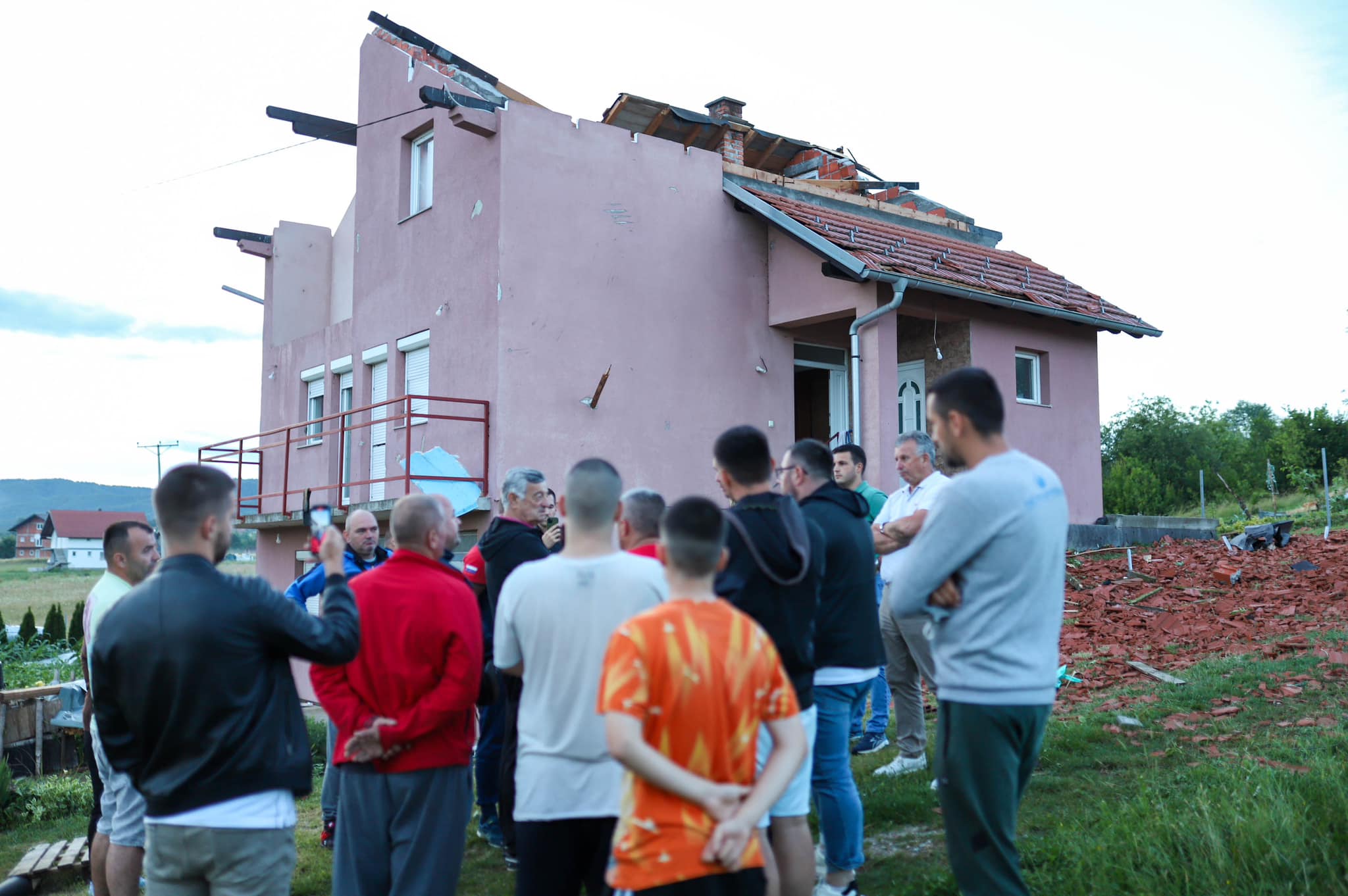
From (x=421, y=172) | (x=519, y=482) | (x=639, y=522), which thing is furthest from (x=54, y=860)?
(x=421, y=172)

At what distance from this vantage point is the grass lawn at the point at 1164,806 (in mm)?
4227

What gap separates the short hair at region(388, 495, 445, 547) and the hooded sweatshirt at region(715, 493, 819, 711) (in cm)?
108

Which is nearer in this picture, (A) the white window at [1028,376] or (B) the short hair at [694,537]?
(B) the short hair at [694,537]

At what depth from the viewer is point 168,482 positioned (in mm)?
3246

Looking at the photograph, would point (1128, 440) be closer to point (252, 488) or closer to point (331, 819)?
point (252, 488)

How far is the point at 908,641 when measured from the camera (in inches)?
255

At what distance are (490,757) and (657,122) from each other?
11.7 meters

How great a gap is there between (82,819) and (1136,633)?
9614mm

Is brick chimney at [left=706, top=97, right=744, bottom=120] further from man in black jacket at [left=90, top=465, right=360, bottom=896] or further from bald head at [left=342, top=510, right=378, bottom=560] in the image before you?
man in black jacket at [left=90, top=465, right=360, bottom=896]

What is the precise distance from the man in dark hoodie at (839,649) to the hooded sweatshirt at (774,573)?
1.89 feet

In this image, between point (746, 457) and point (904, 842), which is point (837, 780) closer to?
point (904, 842)

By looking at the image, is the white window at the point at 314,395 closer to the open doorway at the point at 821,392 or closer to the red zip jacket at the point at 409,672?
the open doorway at the point at 821,392

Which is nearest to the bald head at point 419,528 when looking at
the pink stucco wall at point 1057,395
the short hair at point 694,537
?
the short hair at point 694,537

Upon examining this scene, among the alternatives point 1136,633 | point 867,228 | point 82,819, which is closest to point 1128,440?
point 867,228
